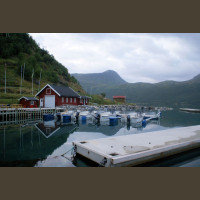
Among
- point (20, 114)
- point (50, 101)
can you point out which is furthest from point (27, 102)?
point (50, 101)

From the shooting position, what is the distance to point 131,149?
10.7 m

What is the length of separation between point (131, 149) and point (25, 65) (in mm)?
68028

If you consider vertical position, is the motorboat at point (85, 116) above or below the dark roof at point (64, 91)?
below

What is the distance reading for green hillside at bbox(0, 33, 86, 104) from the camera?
59625 mm

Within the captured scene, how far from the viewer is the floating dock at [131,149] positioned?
9.58 m

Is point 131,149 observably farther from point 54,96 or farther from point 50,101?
point 50,101

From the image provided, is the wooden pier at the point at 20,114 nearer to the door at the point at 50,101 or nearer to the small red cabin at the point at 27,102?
the small red cabin at the point at 27,102

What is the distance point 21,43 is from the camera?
94750mm

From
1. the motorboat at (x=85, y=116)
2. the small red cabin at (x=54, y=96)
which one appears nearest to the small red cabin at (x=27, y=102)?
the small red cabin at (x=54, y=96)

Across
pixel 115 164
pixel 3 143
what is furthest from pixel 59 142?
pixel 115 164

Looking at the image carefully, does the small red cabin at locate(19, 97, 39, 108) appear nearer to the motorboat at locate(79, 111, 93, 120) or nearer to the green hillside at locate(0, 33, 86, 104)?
the green hillside at locate(0, 33, 86, 104)

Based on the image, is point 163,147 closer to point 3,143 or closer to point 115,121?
point 3,143

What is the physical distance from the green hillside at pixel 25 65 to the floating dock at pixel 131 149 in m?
38.8

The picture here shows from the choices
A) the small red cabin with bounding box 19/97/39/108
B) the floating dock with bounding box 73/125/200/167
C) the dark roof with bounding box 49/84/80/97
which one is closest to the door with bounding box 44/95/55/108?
the dark roof with bounding box 49/84/80/97
